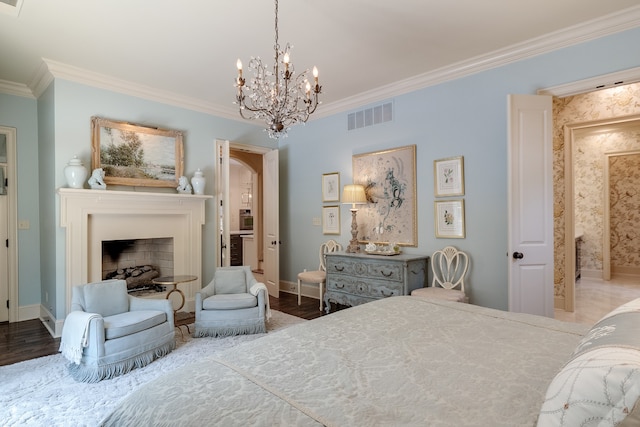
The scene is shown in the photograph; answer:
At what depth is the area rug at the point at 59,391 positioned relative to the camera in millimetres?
2154

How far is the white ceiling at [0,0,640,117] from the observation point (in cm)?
274

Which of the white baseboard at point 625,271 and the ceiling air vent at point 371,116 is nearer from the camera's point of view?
the ceiling air vent at point 371,116

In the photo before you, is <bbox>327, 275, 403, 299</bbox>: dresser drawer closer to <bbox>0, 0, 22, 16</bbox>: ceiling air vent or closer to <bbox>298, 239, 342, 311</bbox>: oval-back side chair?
<bbox>298, 239, 342, 311</bbox>: oval-back side chair

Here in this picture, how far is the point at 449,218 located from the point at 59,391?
12.6 ft

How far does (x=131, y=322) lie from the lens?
2885mm

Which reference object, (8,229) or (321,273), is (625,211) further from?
(8,229)

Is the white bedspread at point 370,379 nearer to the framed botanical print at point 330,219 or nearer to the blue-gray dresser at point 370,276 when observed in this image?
the blue-gray dresser at point 370,276

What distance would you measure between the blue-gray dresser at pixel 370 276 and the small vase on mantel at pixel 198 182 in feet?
6.36

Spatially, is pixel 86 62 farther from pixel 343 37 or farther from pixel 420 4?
pixel 420 4

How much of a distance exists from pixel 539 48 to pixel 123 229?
4.94m

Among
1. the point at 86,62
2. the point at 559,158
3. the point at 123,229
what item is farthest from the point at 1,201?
the point at 559,158

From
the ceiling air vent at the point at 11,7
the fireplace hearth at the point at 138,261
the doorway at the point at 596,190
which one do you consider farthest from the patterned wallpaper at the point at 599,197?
the ceiling air vent at the point at 11,7

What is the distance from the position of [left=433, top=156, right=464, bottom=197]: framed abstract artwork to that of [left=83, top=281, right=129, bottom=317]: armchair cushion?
3.45m

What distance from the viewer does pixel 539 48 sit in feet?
10.8
